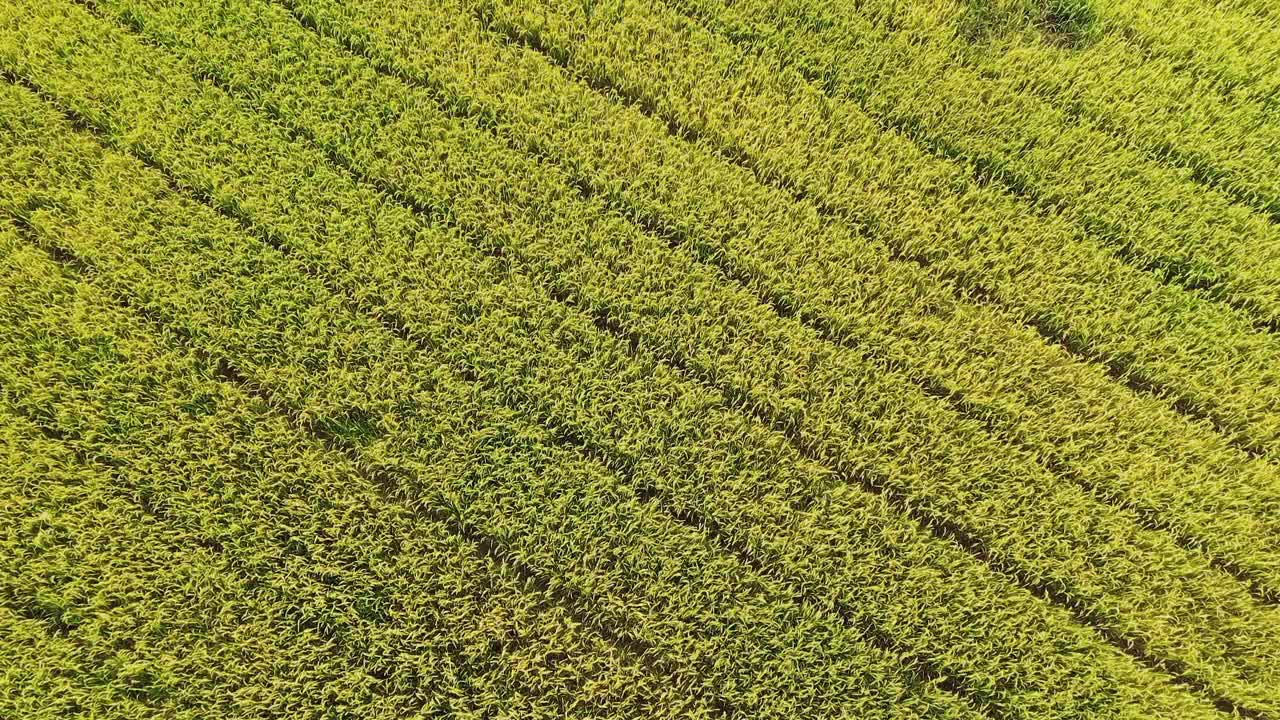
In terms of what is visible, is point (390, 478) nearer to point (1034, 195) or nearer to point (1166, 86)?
point (1034, 195)

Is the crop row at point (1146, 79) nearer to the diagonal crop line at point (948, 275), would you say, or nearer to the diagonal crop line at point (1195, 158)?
the diagonal crop line at point (1195, 158)

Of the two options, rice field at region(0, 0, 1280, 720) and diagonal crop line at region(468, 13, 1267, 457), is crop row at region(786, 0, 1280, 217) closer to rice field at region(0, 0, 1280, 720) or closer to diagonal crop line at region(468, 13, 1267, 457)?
rice field at region(0, 0, 1280, 720)

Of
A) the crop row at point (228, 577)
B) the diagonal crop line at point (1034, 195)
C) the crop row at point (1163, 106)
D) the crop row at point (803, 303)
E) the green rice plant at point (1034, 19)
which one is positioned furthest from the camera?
the green rice plant at point (1034, 19)

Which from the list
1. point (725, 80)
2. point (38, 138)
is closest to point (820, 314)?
point (725, 80)

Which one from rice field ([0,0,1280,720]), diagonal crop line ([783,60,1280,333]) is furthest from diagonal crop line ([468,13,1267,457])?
diagonal crop line ([783,60,1280,333])

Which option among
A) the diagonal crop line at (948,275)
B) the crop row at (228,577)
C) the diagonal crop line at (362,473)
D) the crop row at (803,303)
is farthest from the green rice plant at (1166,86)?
the crop row at (228,577)
